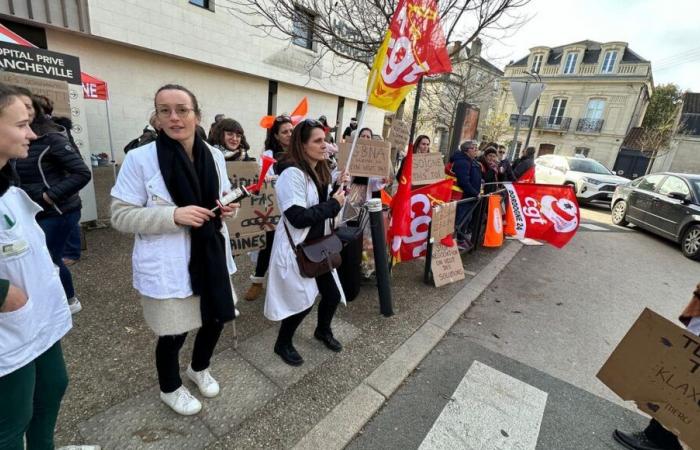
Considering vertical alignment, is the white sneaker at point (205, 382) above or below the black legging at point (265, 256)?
below

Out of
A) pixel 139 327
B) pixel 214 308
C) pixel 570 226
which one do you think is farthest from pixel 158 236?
pixel 570 226

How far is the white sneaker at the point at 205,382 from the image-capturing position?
2.35 metres

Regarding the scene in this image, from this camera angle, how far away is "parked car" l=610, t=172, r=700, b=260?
23.9ft

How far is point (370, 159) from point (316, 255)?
1.86 m

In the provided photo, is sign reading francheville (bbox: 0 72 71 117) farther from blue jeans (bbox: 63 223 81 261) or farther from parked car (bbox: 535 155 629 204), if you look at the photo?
parked car (bbox: 535 155 629 204)

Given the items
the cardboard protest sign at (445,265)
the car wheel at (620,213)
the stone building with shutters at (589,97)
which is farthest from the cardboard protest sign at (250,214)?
the stone building with shutters at (589,97)

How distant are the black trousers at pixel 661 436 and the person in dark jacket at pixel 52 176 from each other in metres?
4.74

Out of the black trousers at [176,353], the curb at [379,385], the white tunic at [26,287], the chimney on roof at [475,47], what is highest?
the chimney on roof at [475,47]

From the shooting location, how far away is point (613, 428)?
101 inches

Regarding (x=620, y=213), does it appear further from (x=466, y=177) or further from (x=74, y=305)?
(x=74, y=305)

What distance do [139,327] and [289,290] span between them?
1630mm

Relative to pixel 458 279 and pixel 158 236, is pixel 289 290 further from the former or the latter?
pixel 458 279

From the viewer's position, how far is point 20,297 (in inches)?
48.8

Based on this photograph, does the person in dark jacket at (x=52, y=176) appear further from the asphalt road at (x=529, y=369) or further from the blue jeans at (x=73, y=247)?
the asphalt road at (x=529, y=369)
